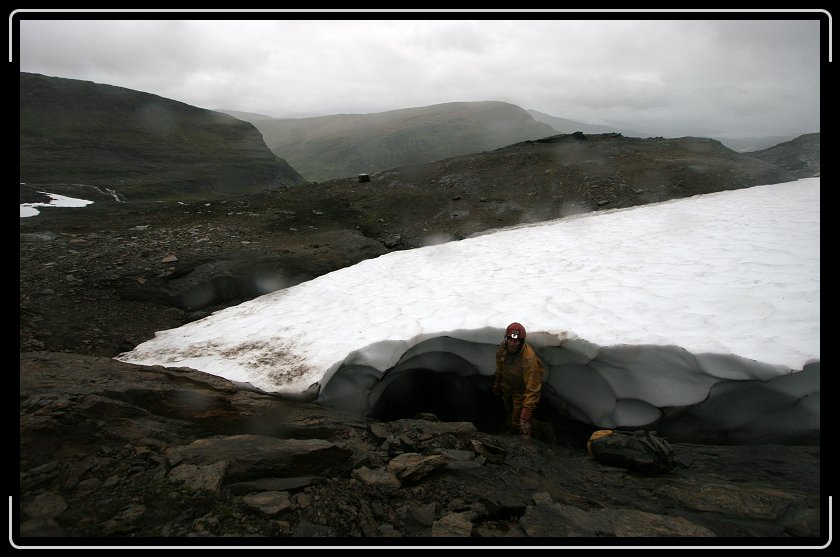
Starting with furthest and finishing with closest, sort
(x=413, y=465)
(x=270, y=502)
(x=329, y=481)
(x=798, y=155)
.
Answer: (x=798, y=155) → (x=413, y=465) → (x=329, y=481) → (x=270, y=502)

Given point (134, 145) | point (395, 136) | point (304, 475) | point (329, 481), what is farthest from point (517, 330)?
point (395, 136)

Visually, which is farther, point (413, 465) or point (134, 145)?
point (134, 145)

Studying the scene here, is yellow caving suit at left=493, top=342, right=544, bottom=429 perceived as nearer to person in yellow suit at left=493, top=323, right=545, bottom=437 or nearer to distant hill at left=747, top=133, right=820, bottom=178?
person in yellow suit at left=493, top=323, right=545, bottom=437

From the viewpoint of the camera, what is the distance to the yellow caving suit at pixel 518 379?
230 inches

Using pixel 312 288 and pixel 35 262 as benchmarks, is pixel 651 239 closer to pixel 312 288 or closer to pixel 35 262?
pixel 312 288

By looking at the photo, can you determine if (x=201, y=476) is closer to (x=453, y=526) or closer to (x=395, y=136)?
(x=453, y=526)

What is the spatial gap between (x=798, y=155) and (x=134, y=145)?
1837 inches

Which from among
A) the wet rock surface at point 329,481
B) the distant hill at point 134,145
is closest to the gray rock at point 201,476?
the wet rock surface at point 329,481

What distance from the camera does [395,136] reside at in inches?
5300

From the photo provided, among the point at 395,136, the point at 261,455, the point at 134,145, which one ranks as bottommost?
the point at 261,455

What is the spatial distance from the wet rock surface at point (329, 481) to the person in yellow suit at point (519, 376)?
64cm

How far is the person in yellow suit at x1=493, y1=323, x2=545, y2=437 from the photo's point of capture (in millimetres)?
5840
